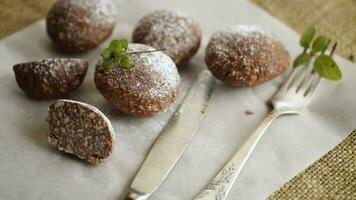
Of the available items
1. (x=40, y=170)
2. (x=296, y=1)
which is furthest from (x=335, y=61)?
(x=40, y=170)

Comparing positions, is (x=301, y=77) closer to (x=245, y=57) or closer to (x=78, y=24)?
(x=245, y=57)

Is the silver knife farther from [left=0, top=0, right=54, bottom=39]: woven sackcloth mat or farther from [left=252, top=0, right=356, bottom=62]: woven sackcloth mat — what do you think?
[left=0, top=0, right=54, bottom=39]: woven sackcloth mat

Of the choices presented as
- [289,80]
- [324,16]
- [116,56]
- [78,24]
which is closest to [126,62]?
[116,56]

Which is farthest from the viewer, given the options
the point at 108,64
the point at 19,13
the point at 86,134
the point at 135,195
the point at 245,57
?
the point at 19,13

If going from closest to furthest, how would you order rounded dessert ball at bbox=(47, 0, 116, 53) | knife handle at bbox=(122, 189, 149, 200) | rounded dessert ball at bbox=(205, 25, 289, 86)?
1. knife handle at bbox=(122, 189, 149, 200)
2. rounded dessert ball at bbox=(205, 25, 289, 86)
3. rounded dessert ball at bbox=(47, 0, 116, 53)

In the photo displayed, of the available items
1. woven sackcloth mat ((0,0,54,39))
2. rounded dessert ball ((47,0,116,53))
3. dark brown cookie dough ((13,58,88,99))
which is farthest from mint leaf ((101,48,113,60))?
woven sackcloth mat ((0,0,54,39))

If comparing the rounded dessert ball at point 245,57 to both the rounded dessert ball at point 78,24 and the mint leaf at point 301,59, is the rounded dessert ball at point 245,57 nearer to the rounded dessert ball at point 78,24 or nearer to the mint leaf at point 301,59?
the mint leaf at point 301,59

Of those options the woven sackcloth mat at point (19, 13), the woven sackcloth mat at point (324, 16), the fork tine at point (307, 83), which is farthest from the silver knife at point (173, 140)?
the woven sackcloth mat at point (19, 13)
